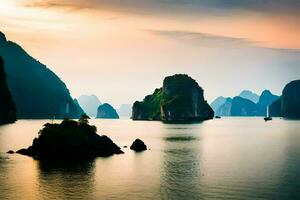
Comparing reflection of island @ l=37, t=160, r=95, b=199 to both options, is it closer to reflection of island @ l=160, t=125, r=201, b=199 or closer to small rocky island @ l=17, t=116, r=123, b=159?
small rocky island @ l=17, t=116, r=123, b=159

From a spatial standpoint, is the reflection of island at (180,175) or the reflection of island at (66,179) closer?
the reflection of island at (66,179)

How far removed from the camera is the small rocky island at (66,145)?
105 m

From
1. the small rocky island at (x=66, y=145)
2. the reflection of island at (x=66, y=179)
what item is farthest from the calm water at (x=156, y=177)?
the small rocky island at (x=66, y=145)

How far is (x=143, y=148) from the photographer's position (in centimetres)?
12538

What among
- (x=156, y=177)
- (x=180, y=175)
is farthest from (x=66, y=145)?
(x=180, y=175)

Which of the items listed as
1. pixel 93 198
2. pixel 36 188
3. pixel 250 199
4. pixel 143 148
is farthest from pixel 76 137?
pixel 250 199

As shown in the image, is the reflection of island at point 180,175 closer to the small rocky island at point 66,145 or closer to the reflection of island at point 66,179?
the reflection of island at point 66,179

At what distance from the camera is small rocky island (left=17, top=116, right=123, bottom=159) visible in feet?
346

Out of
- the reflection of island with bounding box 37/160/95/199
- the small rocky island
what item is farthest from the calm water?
the small rocky island

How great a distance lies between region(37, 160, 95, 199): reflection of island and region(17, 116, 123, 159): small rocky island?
1041 centimetres

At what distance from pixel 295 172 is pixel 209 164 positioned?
64.9 feet

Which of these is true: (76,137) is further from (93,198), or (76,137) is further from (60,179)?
(93,198)

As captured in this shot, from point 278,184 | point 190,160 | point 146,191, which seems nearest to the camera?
point 146,191

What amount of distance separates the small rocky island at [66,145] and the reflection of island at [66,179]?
1041cm
